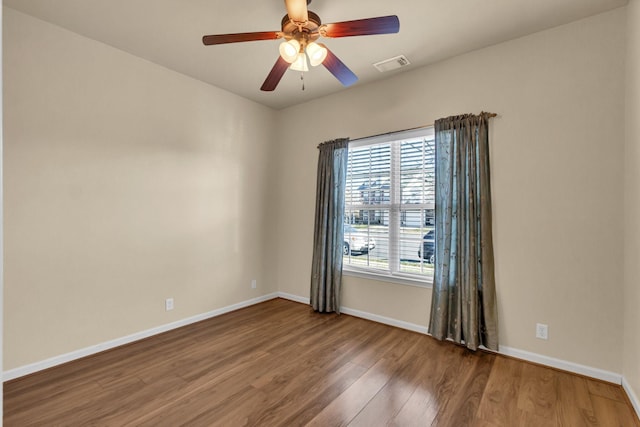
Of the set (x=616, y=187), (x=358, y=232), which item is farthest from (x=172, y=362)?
(x=616, y=187)

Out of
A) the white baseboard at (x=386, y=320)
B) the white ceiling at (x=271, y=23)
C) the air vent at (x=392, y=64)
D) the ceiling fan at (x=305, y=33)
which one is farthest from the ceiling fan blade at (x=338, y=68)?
the white baseboard at (x=386, y=320)

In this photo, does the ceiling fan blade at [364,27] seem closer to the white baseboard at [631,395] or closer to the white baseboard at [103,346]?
the white baseboard at [631,395]

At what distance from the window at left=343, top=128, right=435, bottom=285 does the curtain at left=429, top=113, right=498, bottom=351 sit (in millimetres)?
222

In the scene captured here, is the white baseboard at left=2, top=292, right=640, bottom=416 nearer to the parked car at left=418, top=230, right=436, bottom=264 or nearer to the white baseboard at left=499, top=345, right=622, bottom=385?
the white baseboard at left=499, top=345, right=622, bottom=385

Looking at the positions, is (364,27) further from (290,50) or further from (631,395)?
(631,395)

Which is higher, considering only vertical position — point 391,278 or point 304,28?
point 304,28

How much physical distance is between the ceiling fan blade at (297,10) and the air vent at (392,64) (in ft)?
4.53

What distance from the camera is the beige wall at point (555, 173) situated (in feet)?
8.34

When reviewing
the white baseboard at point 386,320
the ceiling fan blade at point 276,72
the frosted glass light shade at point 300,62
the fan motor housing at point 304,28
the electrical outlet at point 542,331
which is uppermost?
the fan motor housing at point 304,28

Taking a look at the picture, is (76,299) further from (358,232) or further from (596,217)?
(596,217)

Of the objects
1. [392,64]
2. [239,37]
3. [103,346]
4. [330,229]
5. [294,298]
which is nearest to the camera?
[239,37]

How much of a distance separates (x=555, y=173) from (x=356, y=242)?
213 cm

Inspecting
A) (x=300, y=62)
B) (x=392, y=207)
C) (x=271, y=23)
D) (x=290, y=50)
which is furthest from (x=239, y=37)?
(x=392, y=207)

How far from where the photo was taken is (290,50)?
7.39 ft
